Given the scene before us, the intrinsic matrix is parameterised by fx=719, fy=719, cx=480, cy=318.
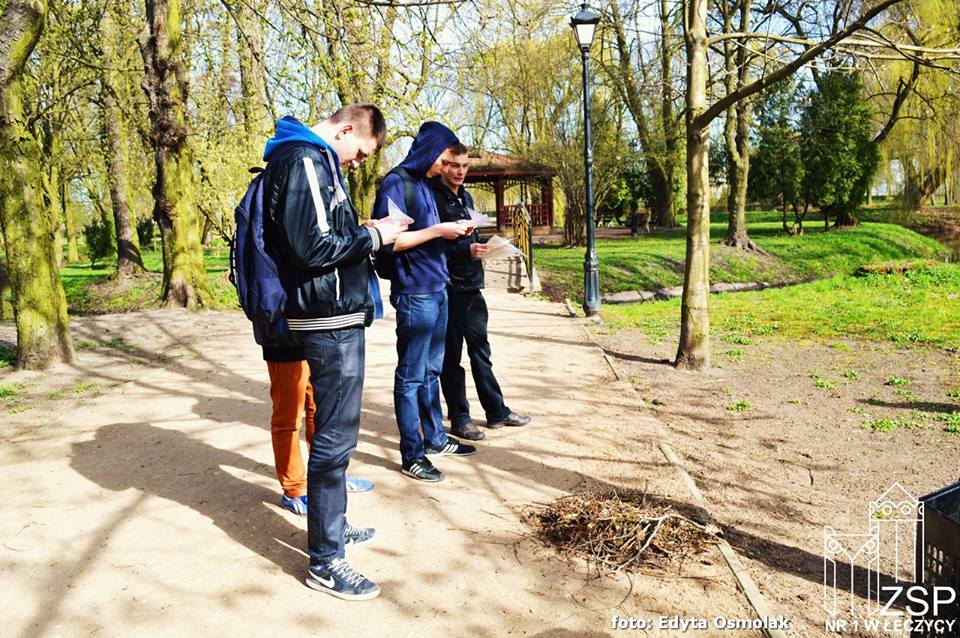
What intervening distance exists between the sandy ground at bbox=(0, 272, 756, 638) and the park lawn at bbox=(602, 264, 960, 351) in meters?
4.91

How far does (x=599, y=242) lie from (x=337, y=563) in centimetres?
2519

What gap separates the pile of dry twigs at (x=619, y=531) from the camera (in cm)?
353

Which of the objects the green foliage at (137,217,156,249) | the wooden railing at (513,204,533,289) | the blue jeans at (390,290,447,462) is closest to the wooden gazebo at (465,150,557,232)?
the wooden railing at (513,204,533,289)

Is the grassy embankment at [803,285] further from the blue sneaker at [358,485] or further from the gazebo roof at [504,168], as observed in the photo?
the blue sneaker at [358,485]

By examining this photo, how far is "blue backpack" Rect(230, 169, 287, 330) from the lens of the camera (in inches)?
118

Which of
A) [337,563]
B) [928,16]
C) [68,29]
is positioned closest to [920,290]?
[928,16]

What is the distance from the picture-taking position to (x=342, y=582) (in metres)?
3.12

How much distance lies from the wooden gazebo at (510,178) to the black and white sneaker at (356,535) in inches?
924

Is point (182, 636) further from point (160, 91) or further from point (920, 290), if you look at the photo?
point (920, 290)

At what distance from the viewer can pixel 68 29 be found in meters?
12.0

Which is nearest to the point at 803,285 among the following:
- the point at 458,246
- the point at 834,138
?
the point at 834,138

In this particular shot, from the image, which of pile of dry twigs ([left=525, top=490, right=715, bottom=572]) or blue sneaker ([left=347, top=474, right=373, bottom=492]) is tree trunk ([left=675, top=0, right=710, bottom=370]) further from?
blue sneaker ([left=347, top=474, right=373, bottom=492])

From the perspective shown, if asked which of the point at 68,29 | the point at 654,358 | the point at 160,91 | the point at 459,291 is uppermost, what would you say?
the point at 68,29

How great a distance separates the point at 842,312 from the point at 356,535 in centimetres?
1071
